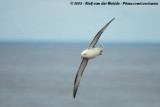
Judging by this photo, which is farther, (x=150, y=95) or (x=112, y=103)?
(x=150, y=95)

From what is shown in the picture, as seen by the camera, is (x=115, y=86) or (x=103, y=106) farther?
(x=115, y=86)

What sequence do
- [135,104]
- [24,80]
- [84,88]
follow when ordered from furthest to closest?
[24,80] → [84,88] → [135,104]

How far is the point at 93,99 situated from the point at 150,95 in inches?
235

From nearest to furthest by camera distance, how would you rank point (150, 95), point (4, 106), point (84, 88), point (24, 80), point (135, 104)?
point (4, 106)
point (135, 104)
point (150, 95)
point (84, 88)
point (24, 80)

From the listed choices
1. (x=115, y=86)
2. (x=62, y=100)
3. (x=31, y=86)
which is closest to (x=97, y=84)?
(x=115, y=86)

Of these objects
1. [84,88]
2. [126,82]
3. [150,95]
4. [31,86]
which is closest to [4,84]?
[31,86]

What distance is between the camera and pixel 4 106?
126 ft

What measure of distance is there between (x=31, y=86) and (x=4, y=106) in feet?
50.6

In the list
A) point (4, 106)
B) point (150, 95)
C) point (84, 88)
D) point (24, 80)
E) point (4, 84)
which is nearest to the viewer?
point (4, 106)

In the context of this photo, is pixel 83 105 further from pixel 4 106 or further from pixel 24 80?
pixel 24 80

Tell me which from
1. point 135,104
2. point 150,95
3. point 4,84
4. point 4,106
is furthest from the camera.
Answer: point 4,84

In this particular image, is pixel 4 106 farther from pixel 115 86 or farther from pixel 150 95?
pixel 115 86

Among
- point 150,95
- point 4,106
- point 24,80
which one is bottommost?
point 24,80

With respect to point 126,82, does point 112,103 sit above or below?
above
